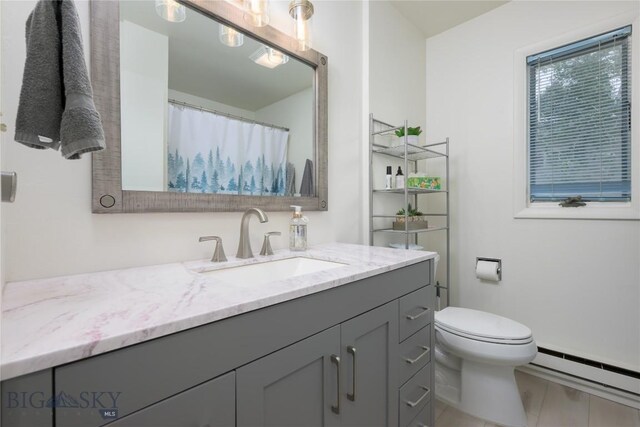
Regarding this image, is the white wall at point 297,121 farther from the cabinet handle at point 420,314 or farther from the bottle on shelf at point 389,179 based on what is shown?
the cabinet handle at point 420,314

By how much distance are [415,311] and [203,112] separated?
1.19m

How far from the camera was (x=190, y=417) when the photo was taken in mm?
536

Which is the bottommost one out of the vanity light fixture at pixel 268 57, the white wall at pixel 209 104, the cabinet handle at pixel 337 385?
the cabinet handle at pixel 337 385

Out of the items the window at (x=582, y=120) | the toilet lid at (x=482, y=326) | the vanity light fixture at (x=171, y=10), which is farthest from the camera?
the window at (x=582, y=120)

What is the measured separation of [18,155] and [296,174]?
99 centimetres

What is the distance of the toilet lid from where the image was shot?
141 centimetres

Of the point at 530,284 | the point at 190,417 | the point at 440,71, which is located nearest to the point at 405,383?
the point at 190,417

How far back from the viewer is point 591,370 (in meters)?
1.67

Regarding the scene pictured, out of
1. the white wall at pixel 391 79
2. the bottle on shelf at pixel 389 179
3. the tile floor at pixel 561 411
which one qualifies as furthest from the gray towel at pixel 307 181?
the tile floor at pixel 561 411

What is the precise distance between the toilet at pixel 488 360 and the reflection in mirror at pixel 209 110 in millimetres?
1109

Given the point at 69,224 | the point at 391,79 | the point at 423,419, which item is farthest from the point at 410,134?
the point at 69,224

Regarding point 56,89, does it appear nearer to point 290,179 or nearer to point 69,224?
point 69,224

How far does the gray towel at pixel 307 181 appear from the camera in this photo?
4.95ft

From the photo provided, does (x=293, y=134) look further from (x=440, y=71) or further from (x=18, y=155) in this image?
(x=440, y=71)
